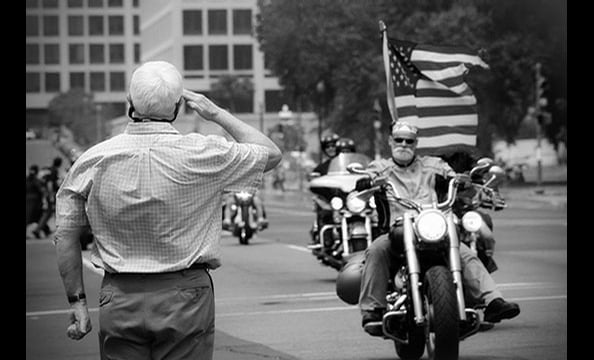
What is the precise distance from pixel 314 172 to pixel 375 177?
7.41m

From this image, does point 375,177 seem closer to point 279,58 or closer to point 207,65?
point 279,58

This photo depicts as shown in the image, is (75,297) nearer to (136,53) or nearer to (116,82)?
(116,82)

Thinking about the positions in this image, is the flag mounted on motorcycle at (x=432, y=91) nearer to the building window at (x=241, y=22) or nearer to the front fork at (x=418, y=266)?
the front fork at (x=418, y=266)

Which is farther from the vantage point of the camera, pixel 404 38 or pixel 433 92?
pixel 404 38

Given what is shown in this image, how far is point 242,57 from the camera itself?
12975 centimetres

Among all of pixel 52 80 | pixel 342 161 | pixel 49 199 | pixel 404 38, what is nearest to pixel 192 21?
pixel 52 80

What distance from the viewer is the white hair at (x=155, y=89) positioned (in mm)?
5242

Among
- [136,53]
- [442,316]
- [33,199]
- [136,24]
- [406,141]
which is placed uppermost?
[136,24]

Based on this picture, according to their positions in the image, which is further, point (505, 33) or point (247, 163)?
point (505, 33)

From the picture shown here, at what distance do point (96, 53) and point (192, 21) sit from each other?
33.3m

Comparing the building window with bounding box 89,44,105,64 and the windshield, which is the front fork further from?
the building window with bounding box 89,44,105,64

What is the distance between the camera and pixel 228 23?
123062mm
